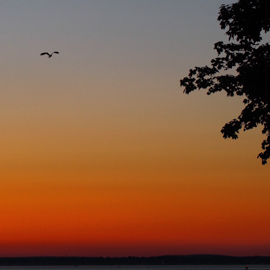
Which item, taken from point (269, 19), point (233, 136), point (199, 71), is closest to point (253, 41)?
point (269, 19)

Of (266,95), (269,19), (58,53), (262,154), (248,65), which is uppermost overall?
(58,53)

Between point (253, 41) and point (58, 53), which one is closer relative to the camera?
point (253, 41)

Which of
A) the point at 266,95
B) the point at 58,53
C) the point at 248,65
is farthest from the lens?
the point at 58,53

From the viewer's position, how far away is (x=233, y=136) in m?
32.2

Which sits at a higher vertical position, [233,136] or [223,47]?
[223,47]

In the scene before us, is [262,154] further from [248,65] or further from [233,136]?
[248,65]

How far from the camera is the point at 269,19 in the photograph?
3238 cm

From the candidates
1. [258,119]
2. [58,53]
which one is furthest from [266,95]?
[58,53]

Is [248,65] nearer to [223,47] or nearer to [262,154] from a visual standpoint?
[223,47]

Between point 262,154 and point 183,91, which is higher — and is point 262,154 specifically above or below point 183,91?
below

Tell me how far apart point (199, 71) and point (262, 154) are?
20.4 feet

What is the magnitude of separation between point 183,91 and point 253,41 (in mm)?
5117

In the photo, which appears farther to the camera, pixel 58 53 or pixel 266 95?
pixel 58 53

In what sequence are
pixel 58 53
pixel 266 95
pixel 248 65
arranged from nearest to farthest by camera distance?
pixel 266 95, pixel 248 65, pixel 58 53
